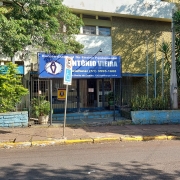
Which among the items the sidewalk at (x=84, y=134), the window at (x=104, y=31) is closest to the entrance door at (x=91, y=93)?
the window at (x=104, y=31)

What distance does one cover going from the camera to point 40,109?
1098cm

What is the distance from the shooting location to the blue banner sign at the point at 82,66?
11398 millimetres

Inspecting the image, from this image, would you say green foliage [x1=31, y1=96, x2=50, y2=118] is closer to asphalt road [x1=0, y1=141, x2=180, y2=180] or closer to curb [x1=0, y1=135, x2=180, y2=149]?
curb [x1=0, y1=135, x2=180, y2=149]

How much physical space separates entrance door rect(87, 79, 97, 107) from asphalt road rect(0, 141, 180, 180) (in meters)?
6.45

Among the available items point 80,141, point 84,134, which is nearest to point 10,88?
point 84,134

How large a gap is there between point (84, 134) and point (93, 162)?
345 centimetres

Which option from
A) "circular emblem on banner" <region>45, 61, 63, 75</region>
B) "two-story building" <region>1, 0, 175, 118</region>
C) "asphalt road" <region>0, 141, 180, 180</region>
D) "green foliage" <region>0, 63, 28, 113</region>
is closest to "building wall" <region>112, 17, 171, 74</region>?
"two-story building" <region>1, 0, 175, 118</region>

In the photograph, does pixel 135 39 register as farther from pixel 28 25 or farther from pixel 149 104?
pixel 28 25

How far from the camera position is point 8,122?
10133 mm

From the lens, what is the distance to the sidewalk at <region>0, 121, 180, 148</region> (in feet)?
26.1

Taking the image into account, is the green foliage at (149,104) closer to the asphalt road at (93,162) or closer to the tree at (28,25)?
the asphalt road at (93,162)

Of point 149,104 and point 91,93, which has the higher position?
point 91,93

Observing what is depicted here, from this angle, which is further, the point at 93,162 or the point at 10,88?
the point at 10,88

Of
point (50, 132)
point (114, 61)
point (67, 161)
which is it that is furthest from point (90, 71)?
point (67, 161)
